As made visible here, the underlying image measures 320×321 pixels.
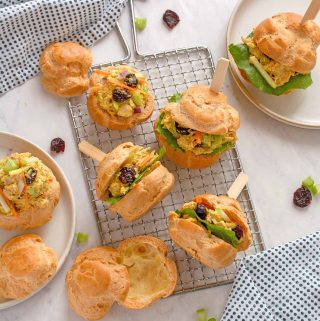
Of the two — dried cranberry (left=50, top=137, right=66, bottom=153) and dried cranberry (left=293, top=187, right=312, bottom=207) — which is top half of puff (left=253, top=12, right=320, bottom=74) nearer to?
dried cranberry (left=293, top=187, right=312, bottom=207)

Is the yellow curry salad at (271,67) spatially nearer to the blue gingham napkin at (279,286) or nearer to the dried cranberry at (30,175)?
the blue gingham napkin at (279,286)

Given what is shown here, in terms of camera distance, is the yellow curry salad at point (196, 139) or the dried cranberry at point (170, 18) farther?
the dried cranberry at point (170, 18)

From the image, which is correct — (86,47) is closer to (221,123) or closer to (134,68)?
(134,68)

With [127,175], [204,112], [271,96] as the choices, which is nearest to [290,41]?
[271,96]

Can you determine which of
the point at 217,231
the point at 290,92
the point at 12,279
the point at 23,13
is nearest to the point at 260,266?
the point at 217,231

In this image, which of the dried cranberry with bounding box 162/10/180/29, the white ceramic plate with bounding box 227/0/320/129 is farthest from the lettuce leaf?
the dried cranberry with bounding box 162/10/180/29

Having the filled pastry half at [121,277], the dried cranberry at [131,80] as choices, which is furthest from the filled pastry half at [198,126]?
the filled pastry half at [121,277]

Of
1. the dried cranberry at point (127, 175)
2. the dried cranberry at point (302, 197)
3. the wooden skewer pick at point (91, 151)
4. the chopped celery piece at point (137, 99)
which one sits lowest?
the dried cranberry at point (302, 197)
